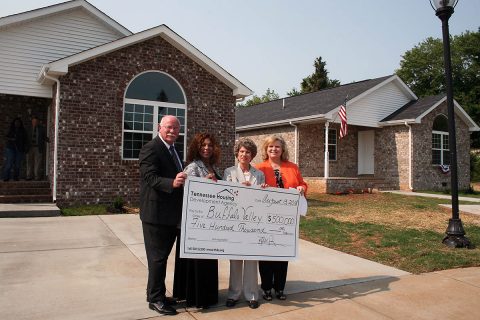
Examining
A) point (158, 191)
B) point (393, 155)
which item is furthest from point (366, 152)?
point (158, 191)

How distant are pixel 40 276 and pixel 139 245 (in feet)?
5.94

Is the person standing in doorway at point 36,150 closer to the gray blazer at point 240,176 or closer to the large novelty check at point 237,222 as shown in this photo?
the gray blazer at point 240,176

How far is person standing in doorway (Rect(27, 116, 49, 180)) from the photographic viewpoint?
10.9 meters

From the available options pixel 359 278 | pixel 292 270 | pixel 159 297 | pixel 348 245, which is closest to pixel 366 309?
pixel 359 278

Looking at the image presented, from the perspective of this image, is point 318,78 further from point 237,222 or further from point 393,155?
point 237,222

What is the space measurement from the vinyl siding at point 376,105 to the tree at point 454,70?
82.5 feet

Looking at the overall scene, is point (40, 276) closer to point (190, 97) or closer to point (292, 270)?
point (292, 270)

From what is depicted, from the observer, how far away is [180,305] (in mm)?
3793

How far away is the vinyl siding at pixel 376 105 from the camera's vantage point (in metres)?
18.4

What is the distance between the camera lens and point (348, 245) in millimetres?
6574

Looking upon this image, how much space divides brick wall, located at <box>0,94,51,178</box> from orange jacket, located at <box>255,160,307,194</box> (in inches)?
411

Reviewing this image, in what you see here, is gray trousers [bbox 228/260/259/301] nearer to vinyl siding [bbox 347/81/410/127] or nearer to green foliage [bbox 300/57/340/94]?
vinyl siding [bbox 347/81/410/127]

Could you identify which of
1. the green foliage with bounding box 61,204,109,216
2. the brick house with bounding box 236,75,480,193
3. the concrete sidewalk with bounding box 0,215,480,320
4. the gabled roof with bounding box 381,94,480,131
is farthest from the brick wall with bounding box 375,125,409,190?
the green foliage with bounding box 61,204,109,216

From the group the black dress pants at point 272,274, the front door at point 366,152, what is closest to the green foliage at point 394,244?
the black dress pants at point 272,274
